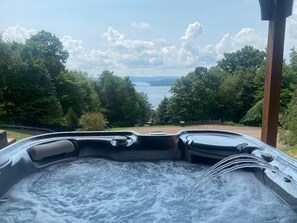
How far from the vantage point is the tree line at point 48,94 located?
920cm

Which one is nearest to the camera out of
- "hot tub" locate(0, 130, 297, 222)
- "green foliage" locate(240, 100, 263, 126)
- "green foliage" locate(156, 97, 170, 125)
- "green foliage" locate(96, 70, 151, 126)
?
"hot tub" locate(0, 130, 297, 222)

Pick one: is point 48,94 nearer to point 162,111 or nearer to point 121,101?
point 121,101

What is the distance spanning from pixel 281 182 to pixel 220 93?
1013 centimetres

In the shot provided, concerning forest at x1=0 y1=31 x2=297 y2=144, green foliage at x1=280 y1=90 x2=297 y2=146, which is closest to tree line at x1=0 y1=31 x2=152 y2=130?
forest at x1=0 y1=31 x2=297 y2=144

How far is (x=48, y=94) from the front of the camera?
10320 mm

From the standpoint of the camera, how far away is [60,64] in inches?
463

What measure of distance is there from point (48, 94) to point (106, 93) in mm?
4045

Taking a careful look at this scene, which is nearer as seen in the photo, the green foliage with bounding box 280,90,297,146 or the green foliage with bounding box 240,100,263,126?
the green foliage with bounding box 280,90,297,146

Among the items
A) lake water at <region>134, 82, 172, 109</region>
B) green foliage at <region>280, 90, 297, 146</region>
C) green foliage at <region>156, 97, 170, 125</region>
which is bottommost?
green foliage at <region>156, 97, 170, 125</region>

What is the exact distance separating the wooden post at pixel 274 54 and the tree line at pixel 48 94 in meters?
6.08

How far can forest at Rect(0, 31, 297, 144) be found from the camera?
30.1 feet

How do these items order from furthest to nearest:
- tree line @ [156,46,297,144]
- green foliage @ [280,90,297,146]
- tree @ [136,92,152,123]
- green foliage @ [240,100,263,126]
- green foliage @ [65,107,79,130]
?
tree @ [136,92,152,123] < tree line @ [156,46,297,144] < green foliage @ [65,107,79,130] < green foliage @ [240,100,263,126] < green foliage @ [280,90,297,146]

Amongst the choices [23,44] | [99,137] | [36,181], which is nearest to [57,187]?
[36,181]

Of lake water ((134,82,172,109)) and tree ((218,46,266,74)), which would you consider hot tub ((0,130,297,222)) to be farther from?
tree ((218,46,266,74))
